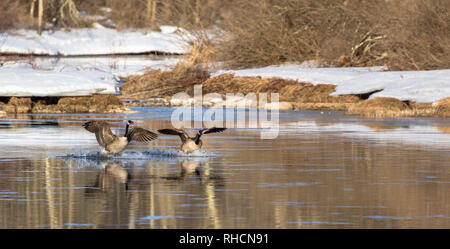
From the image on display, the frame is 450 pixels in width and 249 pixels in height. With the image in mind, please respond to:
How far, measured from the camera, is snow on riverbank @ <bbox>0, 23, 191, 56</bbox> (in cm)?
6525

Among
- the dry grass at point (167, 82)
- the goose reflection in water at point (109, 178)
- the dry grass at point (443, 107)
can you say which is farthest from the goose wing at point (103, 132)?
the dry grass at point (167, 82)

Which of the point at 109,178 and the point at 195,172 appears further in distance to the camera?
the point at 195,172

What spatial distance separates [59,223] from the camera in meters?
8.45

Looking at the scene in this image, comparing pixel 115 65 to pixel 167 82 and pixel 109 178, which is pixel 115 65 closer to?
pixel 167 82

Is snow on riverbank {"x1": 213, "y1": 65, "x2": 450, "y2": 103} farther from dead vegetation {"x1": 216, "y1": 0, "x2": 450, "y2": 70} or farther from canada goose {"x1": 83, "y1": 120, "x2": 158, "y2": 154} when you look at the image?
canada goose {"x1": 83, "y1": 120, "x2": 158, "y2": 154}

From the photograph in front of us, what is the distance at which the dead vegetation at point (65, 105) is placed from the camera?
27.6 metres

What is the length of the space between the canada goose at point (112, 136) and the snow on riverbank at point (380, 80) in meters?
12.8

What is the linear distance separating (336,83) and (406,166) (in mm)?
18090

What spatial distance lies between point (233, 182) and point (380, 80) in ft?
62.1

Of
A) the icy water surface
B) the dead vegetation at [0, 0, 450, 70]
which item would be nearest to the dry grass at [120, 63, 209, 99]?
the dead vegetation at [0, 0, 450, 70]

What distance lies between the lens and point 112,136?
14.2 m

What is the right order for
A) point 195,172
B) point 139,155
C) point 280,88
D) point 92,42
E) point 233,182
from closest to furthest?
1. point 233,182
2. point 195,172
3. point 139,155
4. point 280,88
5. point 92,42

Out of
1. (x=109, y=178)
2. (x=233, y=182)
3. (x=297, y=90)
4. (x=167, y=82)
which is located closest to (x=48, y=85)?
(x=297, y=90)

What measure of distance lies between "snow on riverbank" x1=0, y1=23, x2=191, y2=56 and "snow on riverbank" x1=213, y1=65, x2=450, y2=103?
31055 mm
